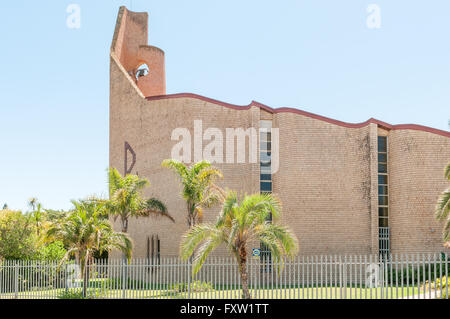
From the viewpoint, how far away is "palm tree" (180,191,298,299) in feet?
59.0

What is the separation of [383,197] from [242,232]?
52.2ft

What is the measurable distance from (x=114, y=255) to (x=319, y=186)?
1468 centimetres

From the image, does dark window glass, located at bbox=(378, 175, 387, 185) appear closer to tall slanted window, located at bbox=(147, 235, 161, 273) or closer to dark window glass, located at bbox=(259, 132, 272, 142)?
dark window glass, located at bbox=(259, 132, 272, 142)

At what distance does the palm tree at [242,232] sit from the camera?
59.0 feet

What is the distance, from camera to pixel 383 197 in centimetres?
3192

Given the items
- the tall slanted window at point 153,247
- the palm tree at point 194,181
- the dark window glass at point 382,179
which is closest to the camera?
the palm tree at point 194,181

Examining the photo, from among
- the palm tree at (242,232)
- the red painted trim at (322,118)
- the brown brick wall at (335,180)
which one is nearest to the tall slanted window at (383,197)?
the brown brick wall at (335,180)

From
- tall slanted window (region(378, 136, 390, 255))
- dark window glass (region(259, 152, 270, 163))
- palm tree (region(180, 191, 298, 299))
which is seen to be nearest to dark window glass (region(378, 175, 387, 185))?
tall slanted window (region(378, 136, 390, 255))

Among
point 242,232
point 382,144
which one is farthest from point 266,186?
point 242,232

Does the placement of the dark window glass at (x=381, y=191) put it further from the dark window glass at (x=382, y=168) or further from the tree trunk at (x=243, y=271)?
the tree trunk at (x=243, y=271)

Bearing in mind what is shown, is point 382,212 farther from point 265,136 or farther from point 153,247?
point 153,247
